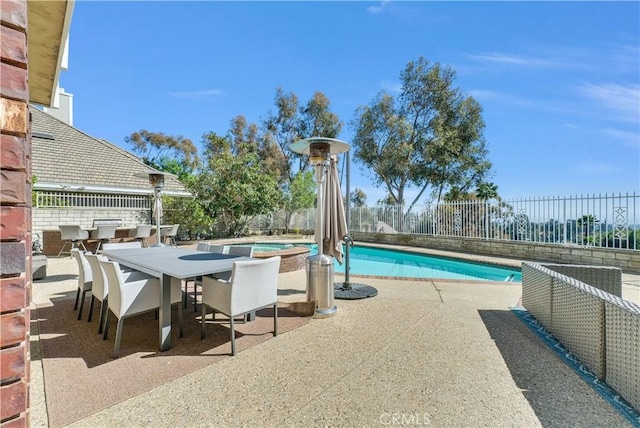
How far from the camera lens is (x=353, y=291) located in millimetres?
5367

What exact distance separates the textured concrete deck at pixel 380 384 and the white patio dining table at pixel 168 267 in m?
0.71

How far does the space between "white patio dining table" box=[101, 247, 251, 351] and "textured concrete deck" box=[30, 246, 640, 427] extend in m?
0.71

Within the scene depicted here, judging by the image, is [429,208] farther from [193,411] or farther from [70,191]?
[70,191]

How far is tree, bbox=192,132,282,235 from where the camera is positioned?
594 inches

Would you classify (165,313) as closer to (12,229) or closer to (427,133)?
(12,229)

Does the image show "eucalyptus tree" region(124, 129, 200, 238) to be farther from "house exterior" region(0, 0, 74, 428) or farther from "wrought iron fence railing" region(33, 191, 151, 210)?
"house exterior" region(0, 0, 74, 428)

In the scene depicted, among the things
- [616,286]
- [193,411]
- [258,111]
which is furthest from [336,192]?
[258,111]

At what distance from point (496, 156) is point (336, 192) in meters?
17.0

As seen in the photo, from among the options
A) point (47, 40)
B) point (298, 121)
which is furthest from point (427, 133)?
point (47, 40)

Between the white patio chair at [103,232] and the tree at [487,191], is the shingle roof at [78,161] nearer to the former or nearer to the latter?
the white patio chair at [103,232]

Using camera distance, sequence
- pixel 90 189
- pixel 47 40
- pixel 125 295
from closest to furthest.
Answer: pixel 47 40 < pixel 125 295 < pixel 90 189

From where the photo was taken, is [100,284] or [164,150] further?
[164,150]

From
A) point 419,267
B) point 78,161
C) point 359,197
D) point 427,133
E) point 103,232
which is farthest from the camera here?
point 359,197

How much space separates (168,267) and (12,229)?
9.16 ft
